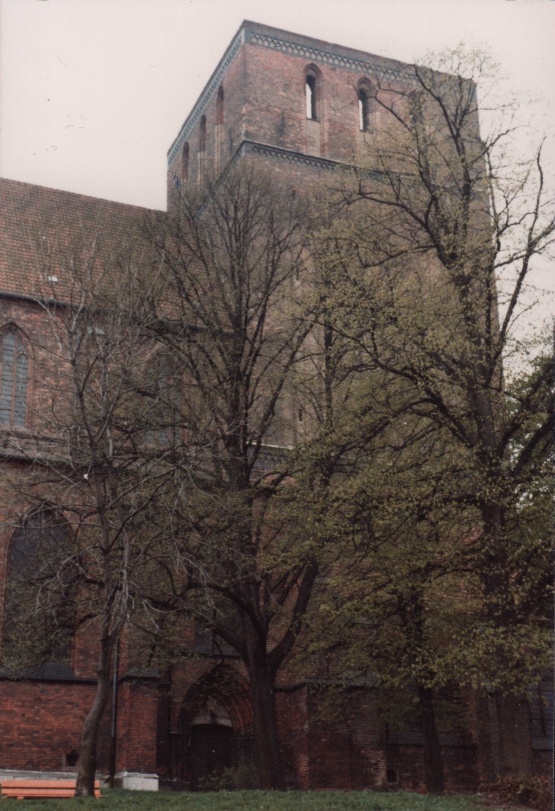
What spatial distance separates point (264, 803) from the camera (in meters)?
13.0

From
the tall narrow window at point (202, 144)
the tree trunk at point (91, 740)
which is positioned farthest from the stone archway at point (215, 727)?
the tall narrow window at point (202, 144)

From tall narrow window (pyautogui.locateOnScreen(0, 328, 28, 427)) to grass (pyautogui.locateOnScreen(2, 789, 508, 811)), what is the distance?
1089cm

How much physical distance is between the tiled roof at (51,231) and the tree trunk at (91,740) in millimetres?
10637

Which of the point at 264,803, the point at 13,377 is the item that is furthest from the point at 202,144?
the point at 264,803

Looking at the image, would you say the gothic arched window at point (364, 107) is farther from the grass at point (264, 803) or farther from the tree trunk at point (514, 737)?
the grass at point (264, 803)

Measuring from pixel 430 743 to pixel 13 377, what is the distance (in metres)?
11.9

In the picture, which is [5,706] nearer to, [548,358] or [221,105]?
[548,358]

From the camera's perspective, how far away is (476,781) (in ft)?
77.6

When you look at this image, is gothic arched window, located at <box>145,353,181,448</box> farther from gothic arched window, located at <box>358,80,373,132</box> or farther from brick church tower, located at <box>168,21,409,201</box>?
gothic arched window, located at <box>358,80,373,132</box>

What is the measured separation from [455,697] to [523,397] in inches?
382

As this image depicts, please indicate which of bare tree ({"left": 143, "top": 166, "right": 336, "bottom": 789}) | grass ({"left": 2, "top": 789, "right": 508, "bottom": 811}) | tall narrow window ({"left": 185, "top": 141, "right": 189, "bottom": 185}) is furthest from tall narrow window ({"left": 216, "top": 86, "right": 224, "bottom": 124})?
grass ({"left": 2, "top": 789, "right": 508, "bottom": 811})

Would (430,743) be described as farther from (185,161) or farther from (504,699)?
(185,161)

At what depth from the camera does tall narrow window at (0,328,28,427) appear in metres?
23.1

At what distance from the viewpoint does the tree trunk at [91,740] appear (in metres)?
13.5
